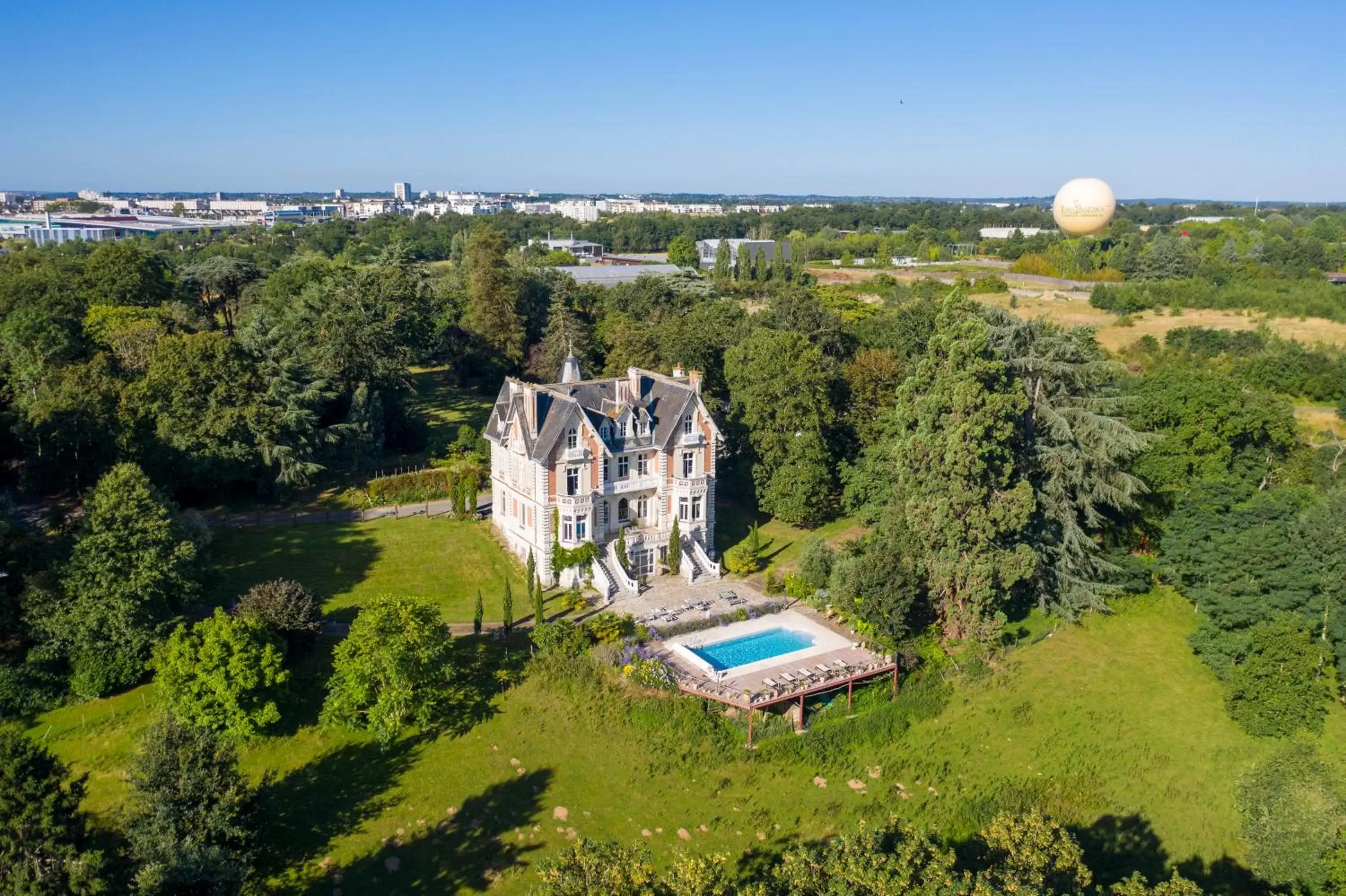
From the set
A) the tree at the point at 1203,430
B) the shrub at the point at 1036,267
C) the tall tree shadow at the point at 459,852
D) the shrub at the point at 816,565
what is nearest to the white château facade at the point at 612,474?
the shrub at the point at 816,565

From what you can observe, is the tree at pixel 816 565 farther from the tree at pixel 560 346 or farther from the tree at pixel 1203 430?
the tree at pixel 560 346

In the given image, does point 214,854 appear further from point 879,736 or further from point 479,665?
point 879,736

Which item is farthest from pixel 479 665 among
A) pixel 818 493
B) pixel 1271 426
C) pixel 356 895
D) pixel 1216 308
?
pixel 1216 308

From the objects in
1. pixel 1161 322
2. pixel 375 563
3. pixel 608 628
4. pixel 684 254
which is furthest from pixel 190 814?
pixel 684 254

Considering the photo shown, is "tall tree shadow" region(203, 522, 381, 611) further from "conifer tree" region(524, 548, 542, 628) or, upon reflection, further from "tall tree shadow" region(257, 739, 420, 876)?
"tall tree shadow" region(257, 739, 420, 876)

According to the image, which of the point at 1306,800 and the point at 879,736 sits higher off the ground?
the point at 1306,800

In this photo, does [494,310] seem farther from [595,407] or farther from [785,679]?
[785,679]
